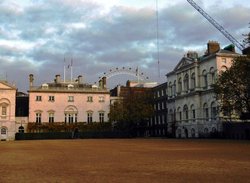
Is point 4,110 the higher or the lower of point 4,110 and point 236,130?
the higher

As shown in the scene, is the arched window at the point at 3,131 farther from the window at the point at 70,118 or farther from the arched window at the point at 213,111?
the arched window at the point at 213,111

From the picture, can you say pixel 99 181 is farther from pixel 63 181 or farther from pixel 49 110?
pixel 49 110

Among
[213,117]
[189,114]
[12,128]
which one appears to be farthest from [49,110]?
[213,117]

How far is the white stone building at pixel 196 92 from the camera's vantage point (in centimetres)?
7806

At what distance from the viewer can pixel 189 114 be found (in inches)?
3472

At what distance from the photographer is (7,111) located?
94.0m

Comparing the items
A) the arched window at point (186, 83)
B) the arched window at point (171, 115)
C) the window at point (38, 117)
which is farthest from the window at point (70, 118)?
the arched window at point (186, 83)

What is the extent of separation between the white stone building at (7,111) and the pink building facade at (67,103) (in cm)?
467

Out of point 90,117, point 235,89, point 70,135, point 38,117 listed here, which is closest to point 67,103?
point 90,117

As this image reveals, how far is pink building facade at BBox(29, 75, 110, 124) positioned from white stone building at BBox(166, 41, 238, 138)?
753 inches

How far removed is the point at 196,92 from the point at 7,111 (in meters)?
46.8

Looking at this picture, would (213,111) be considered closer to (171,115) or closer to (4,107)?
(171,115)

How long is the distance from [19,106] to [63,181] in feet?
307

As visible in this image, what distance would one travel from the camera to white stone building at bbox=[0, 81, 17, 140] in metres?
92.6
